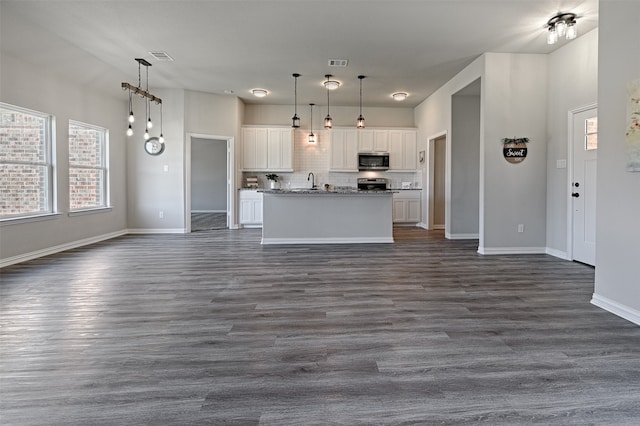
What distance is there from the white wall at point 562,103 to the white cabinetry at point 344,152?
170 inches

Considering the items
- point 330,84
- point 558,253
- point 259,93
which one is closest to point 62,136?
point 259,93

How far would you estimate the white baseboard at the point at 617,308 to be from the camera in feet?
8.72

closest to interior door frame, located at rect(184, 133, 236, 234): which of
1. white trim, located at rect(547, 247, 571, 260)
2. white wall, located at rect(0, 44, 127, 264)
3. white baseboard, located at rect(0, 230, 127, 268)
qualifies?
white wall, located at rect(0, 44, 127, 264)

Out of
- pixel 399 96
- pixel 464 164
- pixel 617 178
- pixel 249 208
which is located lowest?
pixel 249 208

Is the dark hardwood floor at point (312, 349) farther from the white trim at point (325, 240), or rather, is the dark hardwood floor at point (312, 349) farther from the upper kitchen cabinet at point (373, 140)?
the upper kitchen cabinet at point (373, 140)

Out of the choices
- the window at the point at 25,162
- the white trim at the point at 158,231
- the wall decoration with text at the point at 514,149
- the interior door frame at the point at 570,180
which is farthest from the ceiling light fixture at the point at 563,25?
the white trim at the point at 158,231

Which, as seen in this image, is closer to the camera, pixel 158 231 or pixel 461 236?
pixel 461 236

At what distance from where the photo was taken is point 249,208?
8.35 metres

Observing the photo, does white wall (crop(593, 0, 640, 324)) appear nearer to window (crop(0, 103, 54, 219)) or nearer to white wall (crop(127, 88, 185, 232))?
window (crop(0, 103, 54, 219))

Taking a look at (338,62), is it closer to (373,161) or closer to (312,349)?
(373,161)

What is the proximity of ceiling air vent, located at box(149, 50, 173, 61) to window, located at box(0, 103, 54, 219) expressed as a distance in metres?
1.85

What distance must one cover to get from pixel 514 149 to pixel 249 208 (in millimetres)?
5594

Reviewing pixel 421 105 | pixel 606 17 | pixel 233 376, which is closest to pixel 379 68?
pixel 421 105

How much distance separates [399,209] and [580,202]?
433 cm
